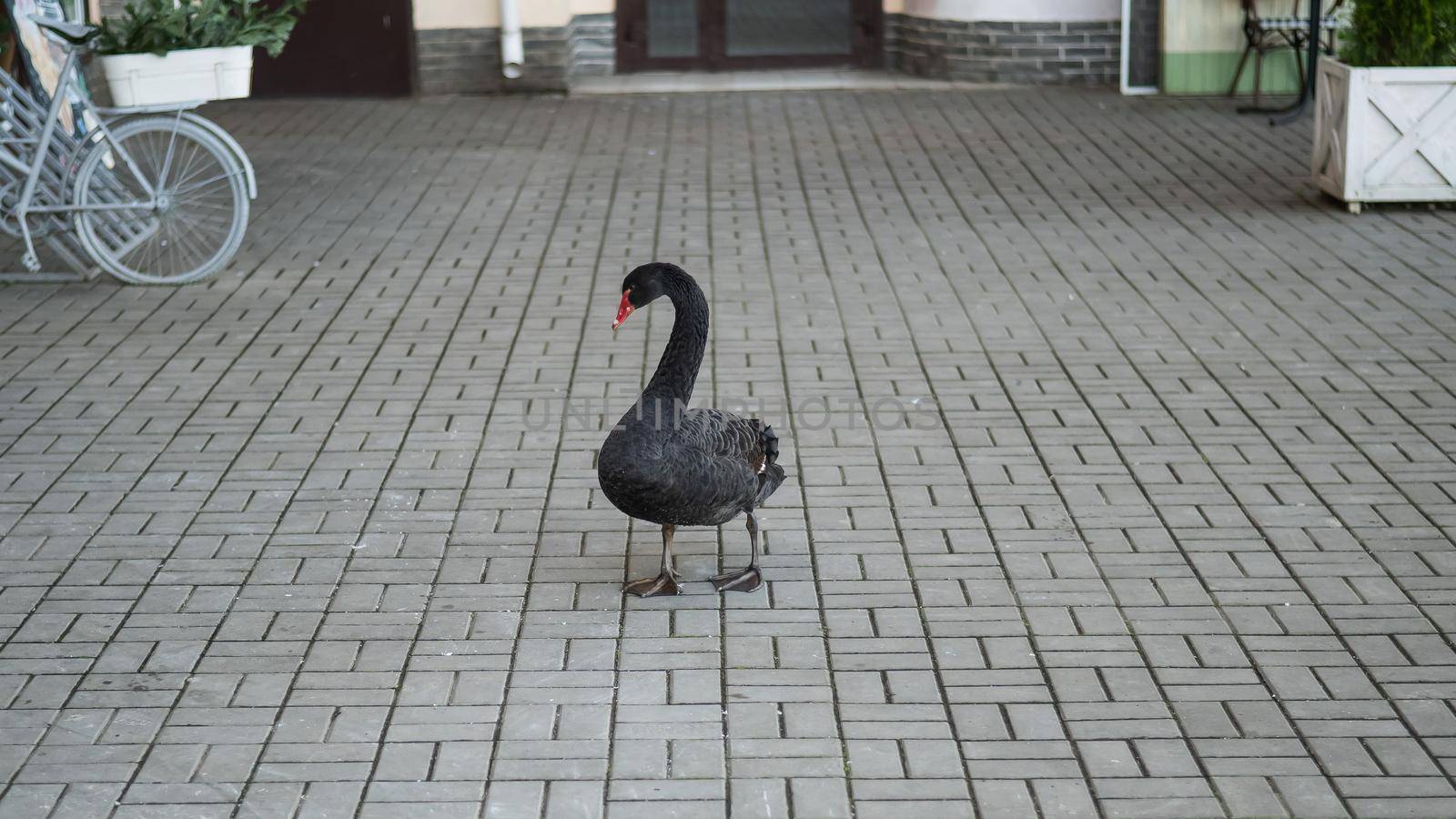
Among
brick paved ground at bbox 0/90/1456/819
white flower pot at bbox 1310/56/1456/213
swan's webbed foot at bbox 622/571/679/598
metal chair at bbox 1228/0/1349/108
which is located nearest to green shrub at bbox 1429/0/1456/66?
white flower pot at bbox 1310/56/1456/213

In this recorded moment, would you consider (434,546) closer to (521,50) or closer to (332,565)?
(332,565)

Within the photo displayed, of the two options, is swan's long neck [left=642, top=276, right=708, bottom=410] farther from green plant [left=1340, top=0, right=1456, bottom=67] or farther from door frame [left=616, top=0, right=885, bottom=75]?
door frame [left=616, top=0, right=885, bottom=75]

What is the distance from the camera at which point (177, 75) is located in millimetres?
7809

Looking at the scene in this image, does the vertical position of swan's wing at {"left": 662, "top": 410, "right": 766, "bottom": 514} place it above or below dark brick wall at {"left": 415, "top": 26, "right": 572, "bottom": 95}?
below

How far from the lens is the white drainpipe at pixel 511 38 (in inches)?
541

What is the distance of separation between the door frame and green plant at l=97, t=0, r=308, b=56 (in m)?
7.27

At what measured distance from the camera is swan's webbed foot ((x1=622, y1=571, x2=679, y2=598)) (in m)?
4.70

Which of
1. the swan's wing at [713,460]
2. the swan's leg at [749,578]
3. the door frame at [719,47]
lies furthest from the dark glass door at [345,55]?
the swan's leg at [749,578]

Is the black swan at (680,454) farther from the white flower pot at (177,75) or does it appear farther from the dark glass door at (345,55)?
the dark glass door at (345,55)

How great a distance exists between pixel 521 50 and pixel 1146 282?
7396 mm

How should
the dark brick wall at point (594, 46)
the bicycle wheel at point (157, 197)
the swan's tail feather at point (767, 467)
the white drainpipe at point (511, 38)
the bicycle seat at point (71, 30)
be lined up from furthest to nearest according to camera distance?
the dark brick wall at point (594, 46) → the white drainpipe at point (511, 38) → the bicycle wheel at point (157, 197) → the bicycle seat at point (71, 30) → the swan's tail feather at point (767, 467)

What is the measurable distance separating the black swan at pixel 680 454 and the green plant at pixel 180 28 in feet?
13.3

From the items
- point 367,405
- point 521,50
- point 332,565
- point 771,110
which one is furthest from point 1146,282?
point 521,50

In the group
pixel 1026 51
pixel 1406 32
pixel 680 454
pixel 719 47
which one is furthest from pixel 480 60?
pixel 680 454
